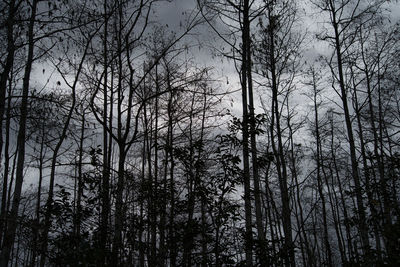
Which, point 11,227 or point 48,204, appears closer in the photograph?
point 11,227

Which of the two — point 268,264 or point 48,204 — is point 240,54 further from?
point 48,204

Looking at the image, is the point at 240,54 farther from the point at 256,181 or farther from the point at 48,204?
the point at 48,204

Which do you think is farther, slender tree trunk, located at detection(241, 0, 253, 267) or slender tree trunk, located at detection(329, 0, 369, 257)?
slender tree trunk, located at detection(329, 0, 369, 257)

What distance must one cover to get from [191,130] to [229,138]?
8335 mm

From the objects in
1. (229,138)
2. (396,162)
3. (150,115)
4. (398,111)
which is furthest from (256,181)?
(398,111)

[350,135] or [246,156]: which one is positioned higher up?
[350,135]

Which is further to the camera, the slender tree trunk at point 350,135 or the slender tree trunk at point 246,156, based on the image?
the slender tree trunk at point 350,135

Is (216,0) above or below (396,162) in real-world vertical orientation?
above

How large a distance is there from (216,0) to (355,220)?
732 cm

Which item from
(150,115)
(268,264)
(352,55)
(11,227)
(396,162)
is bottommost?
(268,264)

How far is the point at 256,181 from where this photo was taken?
638 centimetres

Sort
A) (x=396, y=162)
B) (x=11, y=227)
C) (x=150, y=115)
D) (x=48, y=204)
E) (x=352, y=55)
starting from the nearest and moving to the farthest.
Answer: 1. (x=11, y=227)
2. (x=48, y=204)
3. (x=396, y=162)
4. (x=352, y=55)
5. (x=150, y=115)

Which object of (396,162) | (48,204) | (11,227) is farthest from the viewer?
(396,162)

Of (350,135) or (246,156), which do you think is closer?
(246,156)
